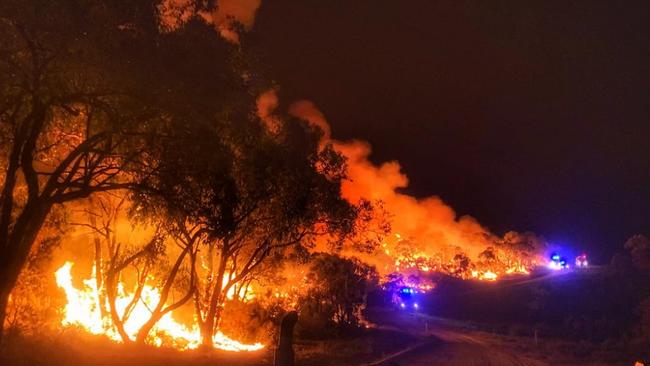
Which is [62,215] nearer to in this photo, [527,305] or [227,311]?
[227,311]

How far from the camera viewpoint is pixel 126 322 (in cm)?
2022

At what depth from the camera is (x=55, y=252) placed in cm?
1955

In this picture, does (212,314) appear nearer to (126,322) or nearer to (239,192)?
(126,322)

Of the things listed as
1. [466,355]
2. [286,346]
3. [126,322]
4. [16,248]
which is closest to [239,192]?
[16,248]

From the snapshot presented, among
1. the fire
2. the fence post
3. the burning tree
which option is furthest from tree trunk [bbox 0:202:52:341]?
the fire

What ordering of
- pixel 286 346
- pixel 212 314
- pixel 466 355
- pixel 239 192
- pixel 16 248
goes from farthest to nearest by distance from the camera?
pixel 466 355 < pixel 212 314 < pixel 239 192 < pixel 16 248 < pixel 286 346

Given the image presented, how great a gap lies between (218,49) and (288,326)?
7.20 m

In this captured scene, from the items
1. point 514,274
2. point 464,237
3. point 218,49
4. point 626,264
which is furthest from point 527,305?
point 218,49

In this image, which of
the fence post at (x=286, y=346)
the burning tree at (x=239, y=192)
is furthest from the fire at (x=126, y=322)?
the fence post at (x=286, y=346)

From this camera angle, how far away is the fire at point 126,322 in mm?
19250

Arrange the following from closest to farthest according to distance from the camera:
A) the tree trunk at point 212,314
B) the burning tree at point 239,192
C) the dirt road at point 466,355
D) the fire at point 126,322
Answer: the burning tree at point 239,192
the fire at point 126,322
the tree trunk at point 212,314
the dirt road at point 466,355

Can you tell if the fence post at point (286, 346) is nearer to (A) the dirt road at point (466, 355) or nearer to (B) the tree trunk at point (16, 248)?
(B) the tree trunk at point (16, 248)

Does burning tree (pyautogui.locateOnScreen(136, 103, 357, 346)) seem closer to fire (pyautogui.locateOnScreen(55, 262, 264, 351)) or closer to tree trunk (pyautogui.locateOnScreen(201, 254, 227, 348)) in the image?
tree trunk (pyautogui.locateOnScreen(201, 254, 227, 348))

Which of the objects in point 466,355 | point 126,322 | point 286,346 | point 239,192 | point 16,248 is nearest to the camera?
point 286,346
